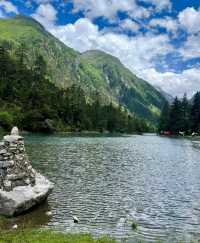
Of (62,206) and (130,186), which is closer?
(62,206)

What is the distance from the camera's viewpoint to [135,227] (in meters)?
28.2

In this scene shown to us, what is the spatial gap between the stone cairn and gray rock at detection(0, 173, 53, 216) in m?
0.63

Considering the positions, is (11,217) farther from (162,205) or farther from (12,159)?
(162,205)

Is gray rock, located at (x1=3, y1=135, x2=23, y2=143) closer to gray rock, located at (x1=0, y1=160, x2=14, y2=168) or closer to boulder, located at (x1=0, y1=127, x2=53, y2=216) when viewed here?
boulder, located at (x1=0, y1=127, x2=53, y2=216)

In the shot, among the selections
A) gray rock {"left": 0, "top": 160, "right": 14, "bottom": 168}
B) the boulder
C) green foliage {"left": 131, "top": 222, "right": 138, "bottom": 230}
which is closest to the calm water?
green foliage {"left": 131, "top": 222, "right": 138, "bottom": 230}

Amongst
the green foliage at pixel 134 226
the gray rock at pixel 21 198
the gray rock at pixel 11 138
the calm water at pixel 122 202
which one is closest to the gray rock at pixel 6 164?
the gray rock at pixel 11 138

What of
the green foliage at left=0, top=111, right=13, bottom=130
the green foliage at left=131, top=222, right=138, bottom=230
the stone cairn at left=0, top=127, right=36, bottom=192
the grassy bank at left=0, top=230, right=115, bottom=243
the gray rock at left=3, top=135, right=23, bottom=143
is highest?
the green foliage at left=0, top=111, right=13, bottom=130

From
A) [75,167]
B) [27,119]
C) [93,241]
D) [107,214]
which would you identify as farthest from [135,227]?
[27,119]

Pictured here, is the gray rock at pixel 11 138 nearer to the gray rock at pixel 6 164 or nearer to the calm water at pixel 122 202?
the gray rock at pixel 6 164

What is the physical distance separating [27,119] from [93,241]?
153m

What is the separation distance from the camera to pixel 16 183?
31859 millimetres

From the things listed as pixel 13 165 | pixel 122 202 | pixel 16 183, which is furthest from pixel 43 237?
pixel 122 202

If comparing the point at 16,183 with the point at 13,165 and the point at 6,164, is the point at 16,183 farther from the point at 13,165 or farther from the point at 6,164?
the point at 6,164

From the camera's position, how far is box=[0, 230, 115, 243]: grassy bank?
21.9 m
